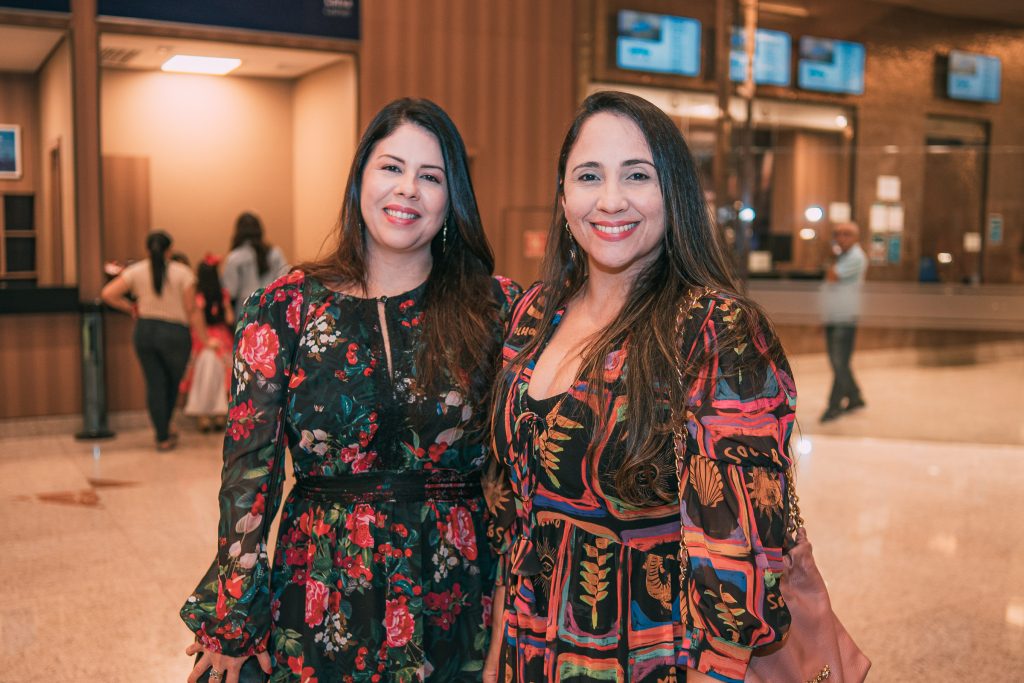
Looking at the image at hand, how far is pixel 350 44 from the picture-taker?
8469mm

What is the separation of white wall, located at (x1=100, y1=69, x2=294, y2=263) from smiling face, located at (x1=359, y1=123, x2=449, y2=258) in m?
8.18

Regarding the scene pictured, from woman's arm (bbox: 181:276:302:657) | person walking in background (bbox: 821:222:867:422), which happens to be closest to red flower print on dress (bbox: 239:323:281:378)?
woman's arm (bbox: 181:276:302:657)

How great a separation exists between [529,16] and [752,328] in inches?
326

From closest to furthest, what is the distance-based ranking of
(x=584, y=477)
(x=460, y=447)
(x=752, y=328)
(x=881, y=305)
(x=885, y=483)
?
(x=752, y=328), (x=584, y=477), (x=460, y=447), (x=885, y=483), (x=881, y=305)

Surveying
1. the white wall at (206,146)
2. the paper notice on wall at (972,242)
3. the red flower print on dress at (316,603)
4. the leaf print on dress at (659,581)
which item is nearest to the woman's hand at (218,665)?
the red flower print on dress at (316,603)

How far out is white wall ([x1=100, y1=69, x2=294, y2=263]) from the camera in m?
9.50

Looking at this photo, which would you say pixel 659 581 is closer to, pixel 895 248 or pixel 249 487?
pixel 249 487

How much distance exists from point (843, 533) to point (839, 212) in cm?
362

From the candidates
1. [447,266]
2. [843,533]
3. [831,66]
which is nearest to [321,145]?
[831,66]

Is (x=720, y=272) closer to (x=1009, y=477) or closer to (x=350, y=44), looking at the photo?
(x=1009, y=477)

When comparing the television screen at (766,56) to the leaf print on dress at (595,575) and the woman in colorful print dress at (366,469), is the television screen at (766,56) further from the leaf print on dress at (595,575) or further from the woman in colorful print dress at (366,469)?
the leaf print on dress at (595,575)

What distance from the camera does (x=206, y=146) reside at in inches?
396

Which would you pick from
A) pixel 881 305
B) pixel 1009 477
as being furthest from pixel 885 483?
pixel 881 305

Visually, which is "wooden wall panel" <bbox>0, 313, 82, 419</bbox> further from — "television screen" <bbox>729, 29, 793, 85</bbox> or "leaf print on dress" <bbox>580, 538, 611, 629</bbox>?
"leaf print on dress" <bbox>580, 538, 611, 629</bbox>
